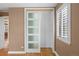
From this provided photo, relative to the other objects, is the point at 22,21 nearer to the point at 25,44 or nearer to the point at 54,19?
the point at 25,44

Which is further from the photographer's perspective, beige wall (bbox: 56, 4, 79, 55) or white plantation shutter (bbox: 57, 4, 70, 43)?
white plantation shutter (bbox: 57, 4, 70, 43)

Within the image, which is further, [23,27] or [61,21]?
[23,27]

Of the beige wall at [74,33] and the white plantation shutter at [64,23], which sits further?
the white plantation shutter at [64,23]

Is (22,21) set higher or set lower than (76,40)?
higher

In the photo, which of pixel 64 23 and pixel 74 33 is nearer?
pixel 74 33

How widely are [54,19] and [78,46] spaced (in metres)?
0.56

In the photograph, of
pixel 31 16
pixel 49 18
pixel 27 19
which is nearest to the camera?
pixel 49 18

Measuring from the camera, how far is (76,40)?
1.59m

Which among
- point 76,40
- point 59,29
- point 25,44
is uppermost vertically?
point 59,29

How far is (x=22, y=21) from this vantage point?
11.1 feet

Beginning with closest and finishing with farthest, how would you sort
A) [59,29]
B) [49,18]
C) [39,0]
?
1. [39,0]
2. [59,29]
3. [49,18]

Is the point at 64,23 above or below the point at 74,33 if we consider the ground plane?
above

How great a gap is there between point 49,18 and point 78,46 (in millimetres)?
764

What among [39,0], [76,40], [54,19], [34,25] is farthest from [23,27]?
[39,0]
